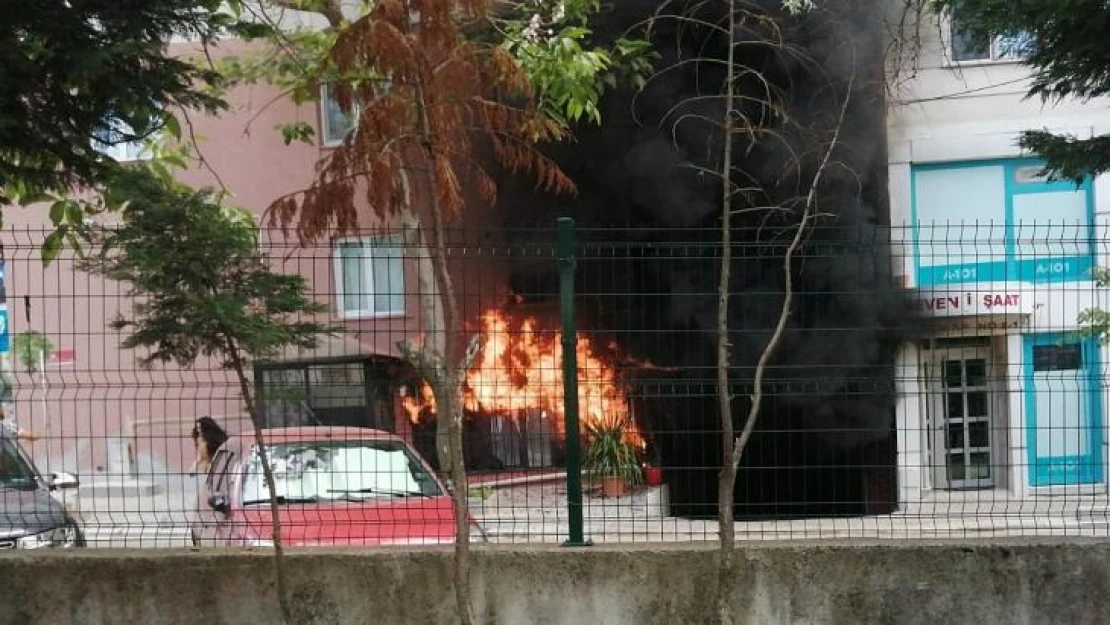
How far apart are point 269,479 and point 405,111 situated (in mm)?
2127

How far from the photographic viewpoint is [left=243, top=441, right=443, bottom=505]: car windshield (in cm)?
709

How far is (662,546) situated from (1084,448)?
8.34 feet

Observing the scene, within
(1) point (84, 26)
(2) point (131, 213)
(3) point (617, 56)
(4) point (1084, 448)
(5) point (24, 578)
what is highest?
(3) point (617, 56)

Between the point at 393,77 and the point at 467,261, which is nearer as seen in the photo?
the point at 393,77

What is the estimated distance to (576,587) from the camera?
6156 millimetres

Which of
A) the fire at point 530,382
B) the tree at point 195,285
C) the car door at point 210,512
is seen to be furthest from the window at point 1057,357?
the car door at point 210,512

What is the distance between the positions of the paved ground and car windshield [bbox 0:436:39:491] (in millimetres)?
1404

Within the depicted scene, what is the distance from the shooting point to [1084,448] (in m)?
6.84

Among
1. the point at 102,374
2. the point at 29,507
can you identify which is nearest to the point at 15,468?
the point at 29,507

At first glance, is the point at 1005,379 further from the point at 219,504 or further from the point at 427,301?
the point at 219,504

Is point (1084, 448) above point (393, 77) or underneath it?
underneath

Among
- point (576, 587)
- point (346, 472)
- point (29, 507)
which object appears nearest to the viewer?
point (576, 587)

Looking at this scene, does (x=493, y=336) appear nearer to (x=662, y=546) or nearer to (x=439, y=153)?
(x=662, y=546)

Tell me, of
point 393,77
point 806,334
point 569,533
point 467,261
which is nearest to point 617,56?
point 806,334
